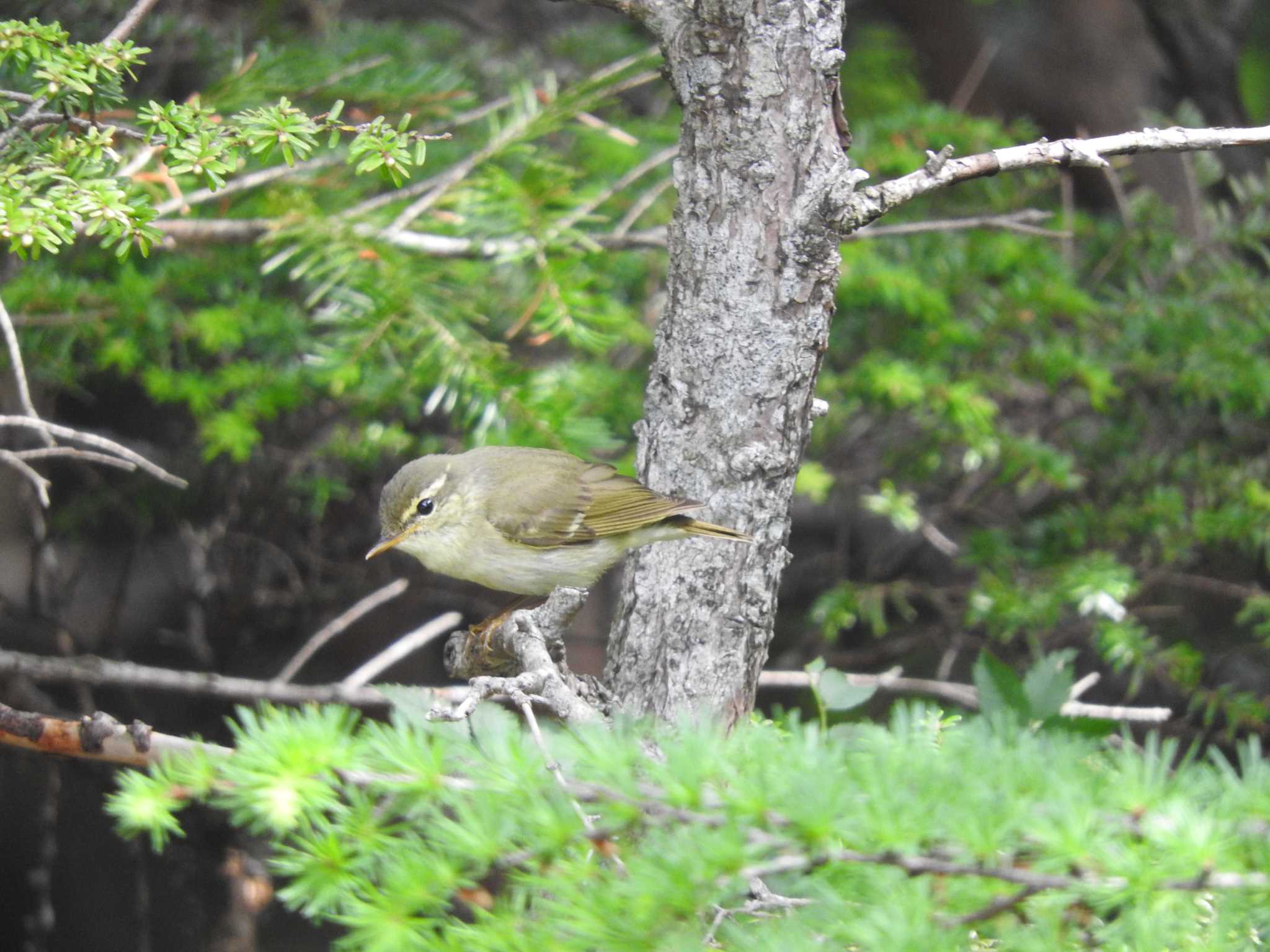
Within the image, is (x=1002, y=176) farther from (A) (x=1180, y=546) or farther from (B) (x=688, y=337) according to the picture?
(B) (x=688, y=337)

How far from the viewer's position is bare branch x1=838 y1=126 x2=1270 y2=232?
1694 mm

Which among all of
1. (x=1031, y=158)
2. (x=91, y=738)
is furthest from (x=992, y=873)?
(x=91, y=738)

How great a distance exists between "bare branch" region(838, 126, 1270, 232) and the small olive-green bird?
1.02 metres

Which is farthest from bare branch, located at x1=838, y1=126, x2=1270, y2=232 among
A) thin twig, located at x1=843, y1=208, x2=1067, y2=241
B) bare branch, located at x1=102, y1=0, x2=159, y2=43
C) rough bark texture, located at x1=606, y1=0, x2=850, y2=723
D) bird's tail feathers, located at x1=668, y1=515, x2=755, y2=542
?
bare branch, located at x1=102, y1=0, x2=159, y2=43

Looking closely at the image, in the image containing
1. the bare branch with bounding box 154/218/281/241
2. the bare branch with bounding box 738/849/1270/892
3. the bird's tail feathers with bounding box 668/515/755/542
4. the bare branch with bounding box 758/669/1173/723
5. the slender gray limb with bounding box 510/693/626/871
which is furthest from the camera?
the bare branch with bounding box 154/218/281/241

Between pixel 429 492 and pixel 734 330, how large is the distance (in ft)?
3.83

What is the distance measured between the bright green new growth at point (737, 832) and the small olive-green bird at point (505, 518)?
4.65ft

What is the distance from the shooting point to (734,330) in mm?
1778

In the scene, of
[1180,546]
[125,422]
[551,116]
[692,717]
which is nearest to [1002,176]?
[1180,546]

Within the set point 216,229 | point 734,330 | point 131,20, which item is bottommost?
point 734,330

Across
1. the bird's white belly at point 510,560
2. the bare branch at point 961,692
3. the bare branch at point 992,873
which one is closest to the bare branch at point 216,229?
the bird's white belly at point 510,560

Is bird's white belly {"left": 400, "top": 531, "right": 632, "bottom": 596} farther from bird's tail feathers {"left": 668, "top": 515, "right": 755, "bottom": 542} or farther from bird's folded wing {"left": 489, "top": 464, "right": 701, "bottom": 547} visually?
bird's tail feathers {"left": 668, "top": 515, "right": 755, "bottom": 542}

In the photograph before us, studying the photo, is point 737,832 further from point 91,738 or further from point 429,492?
point 429,492

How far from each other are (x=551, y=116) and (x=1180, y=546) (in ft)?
6.92
